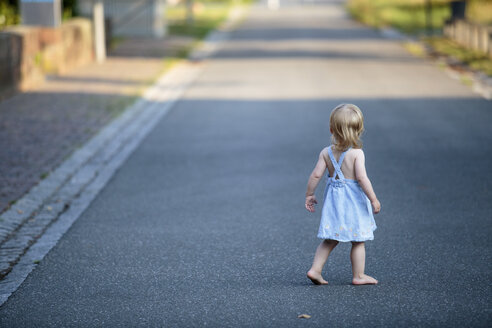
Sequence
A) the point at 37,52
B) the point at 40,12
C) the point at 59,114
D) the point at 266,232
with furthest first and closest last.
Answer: the point at 37,52
the point at 40,12
the point at 59,114
the point at 266,232

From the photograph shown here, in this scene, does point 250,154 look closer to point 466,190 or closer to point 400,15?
point 466,190

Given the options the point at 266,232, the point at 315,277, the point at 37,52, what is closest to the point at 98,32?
the point at 37,52

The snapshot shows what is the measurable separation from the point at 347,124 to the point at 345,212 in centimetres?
56

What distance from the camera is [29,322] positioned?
14.8 ft

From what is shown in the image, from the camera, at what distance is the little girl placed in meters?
4.92

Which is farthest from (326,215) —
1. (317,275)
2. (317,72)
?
(317,72)

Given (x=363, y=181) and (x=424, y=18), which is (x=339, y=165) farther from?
(x=424, y=18)

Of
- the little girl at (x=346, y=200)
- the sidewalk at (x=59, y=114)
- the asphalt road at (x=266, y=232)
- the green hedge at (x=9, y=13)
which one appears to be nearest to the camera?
the asphalt road at (x=266, y=232)

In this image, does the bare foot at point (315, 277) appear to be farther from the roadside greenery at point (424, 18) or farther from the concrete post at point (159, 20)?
the concrete post at point (159, 20)

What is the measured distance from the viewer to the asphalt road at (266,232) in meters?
4.66

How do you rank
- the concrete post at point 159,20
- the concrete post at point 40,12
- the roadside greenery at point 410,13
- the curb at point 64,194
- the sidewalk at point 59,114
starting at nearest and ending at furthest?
the curb at point 64,194 → the sidewalk at point 59,114 → the concrete post at point 40,12 → the concrete post at point 159,20 → the roadside greenery at point 410,13

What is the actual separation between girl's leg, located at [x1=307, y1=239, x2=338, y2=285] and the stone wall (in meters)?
10.2

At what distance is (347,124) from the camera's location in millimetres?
4824

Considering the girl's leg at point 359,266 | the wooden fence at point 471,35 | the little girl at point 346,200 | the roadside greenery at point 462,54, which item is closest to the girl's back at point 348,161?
the little girl at point 346,200
